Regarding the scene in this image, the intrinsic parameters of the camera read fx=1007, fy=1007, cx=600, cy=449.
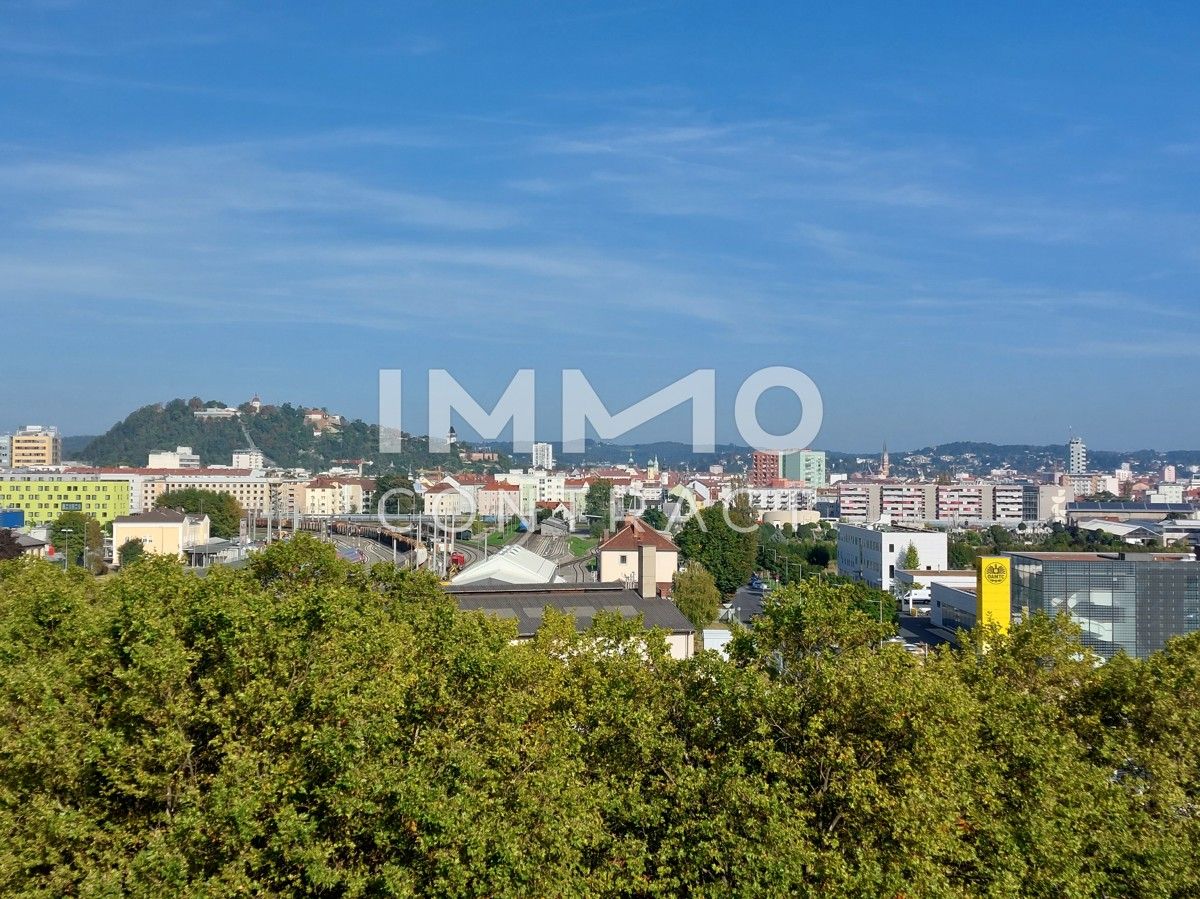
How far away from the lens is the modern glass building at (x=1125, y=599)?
17859 millimetres

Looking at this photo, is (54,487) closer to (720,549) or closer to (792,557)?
(792,557)

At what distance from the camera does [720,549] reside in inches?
1144

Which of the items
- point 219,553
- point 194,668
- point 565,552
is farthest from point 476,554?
point 194,668

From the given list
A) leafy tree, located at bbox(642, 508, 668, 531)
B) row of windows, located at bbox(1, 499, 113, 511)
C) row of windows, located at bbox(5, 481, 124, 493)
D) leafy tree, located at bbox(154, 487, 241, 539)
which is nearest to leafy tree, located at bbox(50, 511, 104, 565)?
leafy tree, located at bbox(154, 487, 241, 539)

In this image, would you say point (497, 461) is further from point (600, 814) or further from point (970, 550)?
Answer: point (600, 814)

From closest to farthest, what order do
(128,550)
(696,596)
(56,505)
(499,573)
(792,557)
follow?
1. (499,573)
2. (696,596)
3. (128,550)
4. (792,557)
5. (56,505)

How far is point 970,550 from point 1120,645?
22748mm

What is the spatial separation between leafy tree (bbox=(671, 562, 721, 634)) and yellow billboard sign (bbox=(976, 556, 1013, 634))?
19.2 feet

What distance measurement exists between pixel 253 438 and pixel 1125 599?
110 m

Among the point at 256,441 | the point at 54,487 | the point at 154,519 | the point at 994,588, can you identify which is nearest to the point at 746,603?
the point at 994,588

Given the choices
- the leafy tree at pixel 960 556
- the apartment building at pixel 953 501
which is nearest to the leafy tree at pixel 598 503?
the leafy tree at pixel 960 556

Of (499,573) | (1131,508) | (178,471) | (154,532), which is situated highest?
(178,471)

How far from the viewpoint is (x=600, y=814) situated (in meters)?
5.71

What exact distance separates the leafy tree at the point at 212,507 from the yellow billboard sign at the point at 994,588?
3852cm
